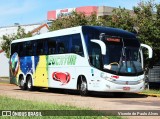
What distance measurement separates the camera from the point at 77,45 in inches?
901

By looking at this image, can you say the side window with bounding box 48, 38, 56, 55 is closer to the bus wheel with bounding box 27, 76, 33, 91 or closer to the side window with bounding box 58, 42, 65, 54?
the side window with bounding box 58, 42, 65, 54

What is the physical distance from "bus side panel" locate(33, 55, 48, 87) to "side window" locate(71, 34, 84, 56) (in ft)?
11.7

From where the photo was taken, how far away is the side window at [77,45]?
22.5 m

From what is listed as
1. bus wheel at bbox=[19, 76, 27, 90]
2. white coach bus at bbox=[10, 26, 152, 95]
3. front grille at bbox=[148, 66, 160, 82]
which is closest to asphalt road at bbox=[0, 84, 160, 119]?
white coach bus at bbox=[10, 26, 152, 95]

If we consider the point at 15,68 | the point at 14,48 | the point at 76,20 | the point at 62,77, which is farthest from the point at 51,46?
the point at 76,20

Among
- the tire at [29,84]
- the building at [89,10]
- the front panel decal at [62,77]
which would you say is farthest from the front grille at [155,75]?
the building at [89,10]

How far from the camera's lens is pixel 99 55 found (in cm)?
2139

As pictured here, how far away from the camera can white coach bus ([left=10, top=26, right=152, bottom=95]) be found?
21391 mm

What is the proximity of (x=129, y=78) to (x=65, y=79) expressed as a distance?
424cm

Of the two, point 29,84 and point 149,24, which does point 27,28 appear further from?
point 149,24

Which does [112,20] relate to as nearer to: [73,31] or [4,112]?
[73,31]

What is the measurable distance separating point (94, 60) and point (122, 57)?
1.38 metres

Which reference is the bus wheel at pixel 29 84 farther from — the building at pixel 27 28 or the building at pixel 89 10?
the building at pixel 89 10

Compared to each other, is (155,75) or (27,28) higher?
(27,28)
